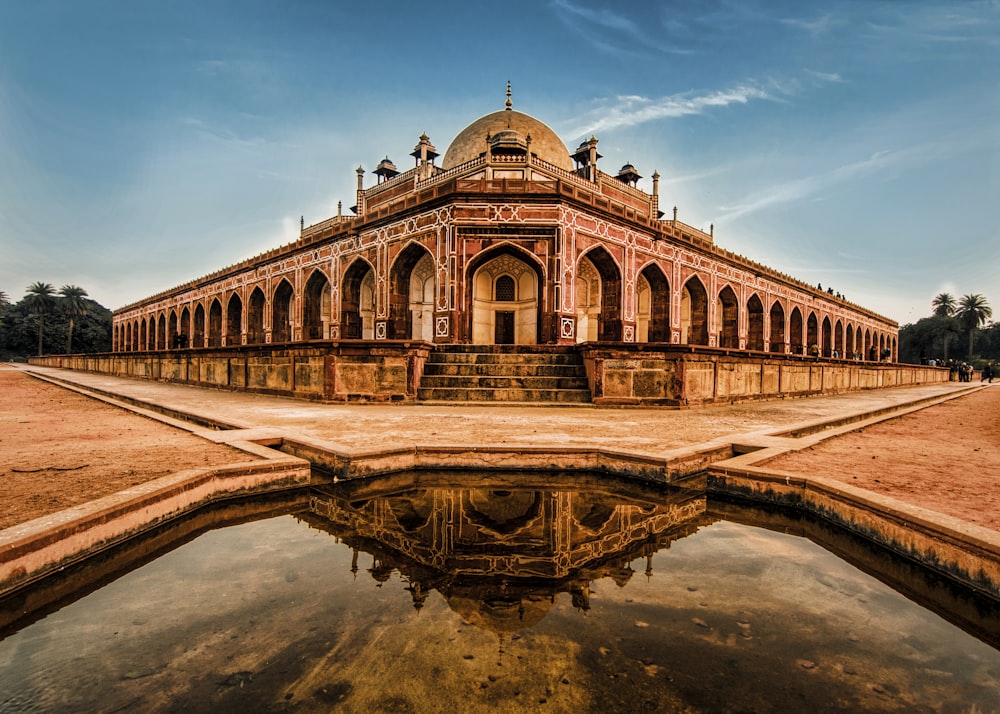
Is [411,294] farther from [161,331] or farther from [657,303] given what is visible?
[161,331]

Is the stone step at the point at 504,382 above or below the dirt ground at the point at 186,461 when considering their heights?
above

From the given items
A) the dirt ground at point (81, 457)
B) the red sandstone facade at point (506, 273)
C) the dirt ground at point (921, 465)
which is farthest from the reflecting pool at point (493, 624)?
the red sandstone facade at point (506, 273)

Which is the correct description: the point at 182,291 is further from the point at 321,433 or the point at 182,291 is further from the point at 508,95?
the point at 321,433

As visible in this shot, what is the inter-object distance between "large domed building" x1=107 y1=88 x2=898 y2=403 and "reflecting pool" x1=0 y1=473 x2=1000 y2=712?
607 cm

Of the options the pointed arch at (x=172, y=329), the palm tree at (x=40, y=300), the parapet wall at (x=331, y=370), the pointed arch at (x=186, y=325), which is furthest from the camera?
the palm tree at (x=40, y=300)

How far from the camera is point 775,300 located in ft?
93.2

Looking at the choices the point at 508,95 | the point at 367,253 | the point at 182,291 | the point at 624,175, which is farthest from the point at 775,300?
the point at 182,291

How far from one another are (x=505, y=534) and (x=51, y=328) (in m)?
76.3

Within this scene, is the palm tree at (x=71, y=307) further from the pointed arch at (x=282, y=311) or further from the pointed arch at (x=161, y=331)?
the pointed arch at (x=282, y=311)

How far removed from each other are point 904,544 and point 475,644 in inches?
84.2

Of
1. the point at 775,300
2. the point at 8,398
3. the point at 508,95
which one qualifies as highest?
the point at 508,95

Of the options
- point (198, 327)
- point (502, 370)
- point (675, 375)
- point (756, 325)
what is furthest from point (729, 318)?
point (198, 327)

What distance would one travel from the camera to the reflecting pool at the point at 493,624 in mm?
1299

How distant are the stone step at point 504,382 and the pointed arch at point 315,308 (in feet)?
52.8
